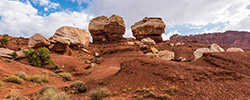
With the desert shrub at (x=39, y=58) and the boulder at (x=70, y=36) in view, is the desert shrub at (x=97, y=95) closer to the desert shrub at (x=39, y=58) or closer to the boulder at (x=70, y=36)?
the desert shrub at (x=39, y=58)

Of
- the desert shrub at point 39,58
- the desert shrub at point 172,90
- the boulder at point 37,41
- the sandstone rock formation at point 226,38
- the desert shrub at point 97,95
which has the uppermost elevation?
the sandstone rock formation at point 226,38

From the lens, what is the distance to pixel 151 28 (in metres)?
38.6

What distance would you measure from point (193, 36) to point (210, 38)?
46.8ft

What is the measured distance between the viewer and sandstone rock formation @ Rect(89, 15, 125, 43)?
38094 mm

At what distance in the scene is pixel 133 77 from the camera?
709cm

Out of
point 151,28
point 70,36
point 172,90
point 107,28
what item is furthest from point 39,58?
Result: point 151,28

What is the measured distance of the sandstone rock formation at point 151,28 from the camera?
126ft

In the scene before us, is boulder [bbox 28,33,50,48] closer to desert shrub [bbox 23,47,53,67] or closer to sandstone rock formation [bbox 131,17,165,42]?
desert shrub [bbox 23,47,53,67]

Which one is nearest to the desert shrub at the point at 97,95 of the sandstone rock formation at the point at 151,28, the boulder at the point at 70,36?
the boulder at the point at 70,36

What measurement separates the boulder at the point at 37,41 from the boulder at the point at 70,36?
5.07ft

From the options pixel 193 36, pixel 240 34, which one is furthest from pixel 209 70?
pixel 240 34

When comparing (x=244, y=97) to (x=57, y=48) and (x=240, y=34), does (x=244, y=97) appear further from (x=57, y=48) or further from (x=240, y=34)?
(x=240, y=34)

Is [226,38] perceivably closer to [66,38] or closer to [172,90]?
[66,38]

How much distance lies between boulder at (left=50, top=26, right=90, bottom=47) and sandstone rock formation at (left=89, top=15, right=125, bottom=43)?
12358 millimetres
